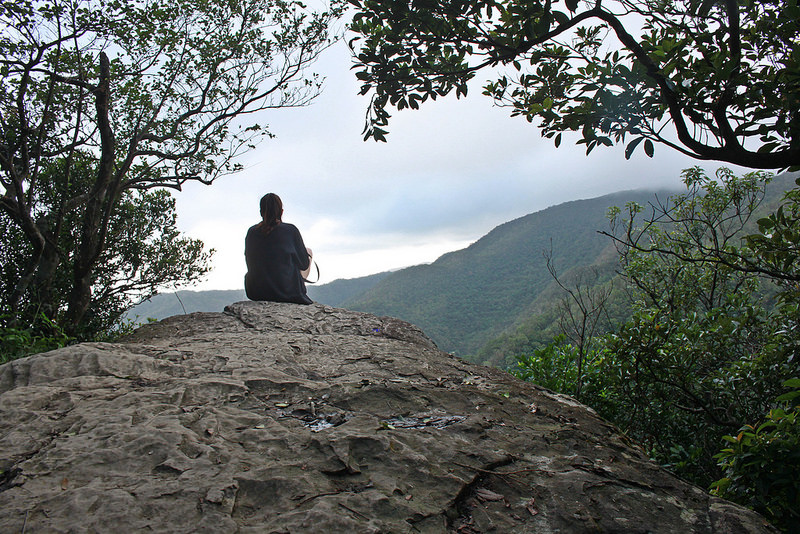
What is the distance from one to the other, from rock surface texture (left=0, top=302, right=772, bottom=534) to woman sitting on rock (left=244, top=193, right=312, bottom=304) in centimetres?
330

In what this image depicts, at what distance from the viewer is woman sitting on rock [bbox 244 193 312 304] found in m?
7.31

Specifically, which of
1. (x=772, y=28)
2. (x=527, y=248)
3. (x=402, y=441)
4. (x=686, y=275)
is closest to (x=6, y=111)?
(x=402, y=441)

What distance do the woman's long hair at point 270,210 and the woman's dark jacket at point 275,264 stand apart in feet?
0.23

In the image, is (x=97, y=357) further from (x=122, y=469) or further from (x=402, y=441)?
(x=402, y=441)

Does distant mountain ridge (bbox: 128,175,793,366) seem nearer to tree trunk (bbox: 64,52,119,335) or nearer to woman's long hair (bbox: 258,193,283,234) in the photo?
woman's long hair (bbox: 258,193,283,234)

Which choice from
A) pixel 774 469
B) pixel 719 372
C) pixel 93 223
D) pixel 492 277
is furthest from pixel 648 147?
pixel 492 277

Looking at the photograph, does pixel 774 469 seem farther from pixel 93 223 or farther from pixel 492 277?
pixel 492 277

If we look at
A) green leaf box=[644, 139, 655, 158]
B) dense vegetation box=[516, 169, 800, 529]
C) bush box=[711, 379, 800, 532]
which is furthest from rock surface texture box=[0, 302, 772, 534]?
green leaf box=[644, 139, 655, 158]

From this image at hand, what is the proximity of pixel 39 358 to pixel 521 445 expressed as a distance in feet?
12.2

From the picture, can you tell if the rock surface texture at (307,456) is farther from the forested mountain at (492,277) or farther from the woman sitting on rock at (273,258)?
the forested mountain at (492,277)

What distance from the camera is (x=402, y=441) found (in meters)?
2.59

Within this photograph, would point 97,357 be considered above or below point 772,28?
below

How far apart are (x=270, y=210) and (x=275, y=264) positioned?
0.87 m

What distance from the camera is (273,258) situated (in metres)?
7.34
